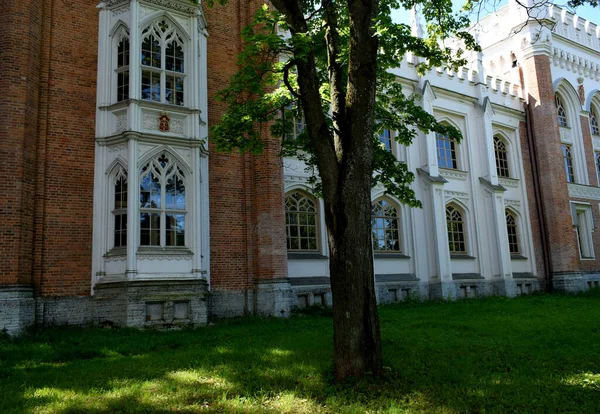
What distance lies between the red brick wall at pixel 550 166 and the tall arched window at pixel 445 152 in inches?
188

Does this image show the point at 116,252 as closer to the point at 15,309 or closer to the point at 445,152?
the point at 15,309

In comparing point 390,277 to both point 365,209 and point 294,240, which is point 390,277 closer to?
point 294,240

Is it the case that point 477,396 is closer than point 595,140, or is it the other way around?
point 477,396

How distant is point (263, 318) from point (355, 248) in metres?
6.94

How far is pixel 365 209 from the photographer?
634cm

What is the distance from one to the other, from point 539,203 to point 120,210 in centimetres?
1879

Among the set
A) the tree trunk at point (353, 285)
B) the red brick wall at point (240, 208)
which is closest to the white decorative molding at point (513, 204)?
the red brick wall at point (240, 208)

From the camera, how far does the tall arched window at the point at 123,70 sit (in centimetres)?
1209

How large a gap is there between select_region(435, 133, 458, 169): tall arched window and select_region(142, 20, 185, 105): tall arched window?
11414 millimetres

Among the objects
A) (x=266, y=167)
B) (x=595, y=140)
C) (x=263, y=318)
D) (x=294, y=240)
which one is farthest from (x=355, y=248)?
(x=595, y=140)

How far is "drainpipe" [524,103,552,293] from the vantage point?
22.2 meters

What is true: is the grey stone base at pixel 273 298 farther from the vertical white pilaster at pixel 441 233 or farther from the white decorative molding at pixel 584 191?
the white decorative molding at pixel 584 191

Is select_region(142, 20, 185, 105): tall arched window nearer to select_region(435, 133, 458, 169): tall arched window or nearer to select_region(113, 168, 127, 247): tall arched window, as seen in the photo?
select_region(113, 168, 127, 247): tall arched window

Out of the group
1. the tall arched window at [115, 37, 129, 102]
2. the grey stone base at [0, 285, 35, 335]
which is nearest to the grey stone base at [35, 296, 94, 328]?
the grey stone base at [0, 285, 35, 335]
